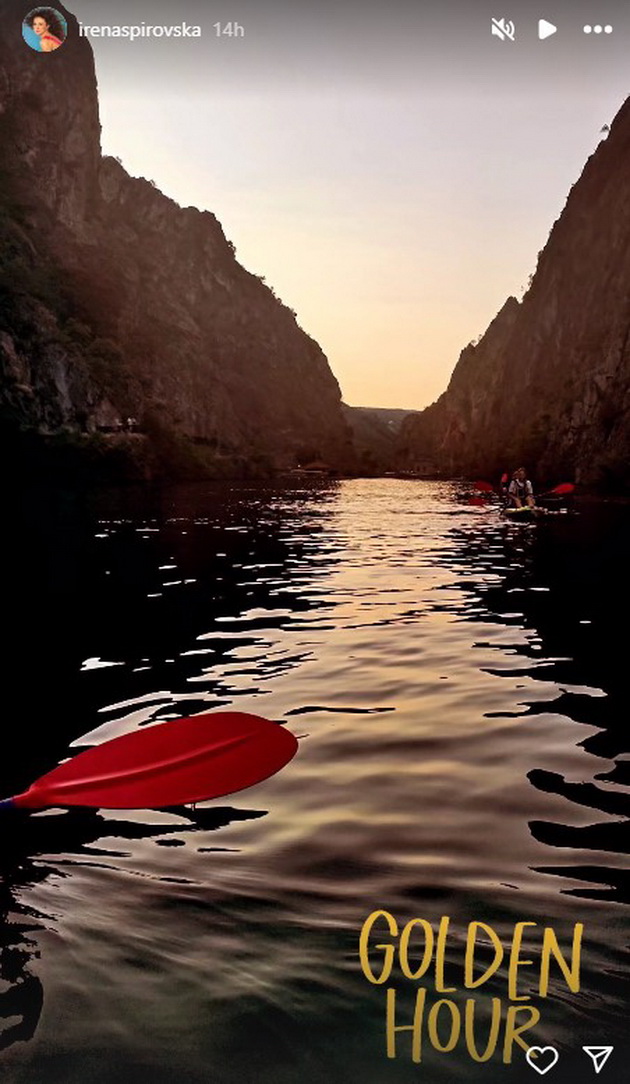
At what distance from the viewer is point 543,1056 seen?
2.61m

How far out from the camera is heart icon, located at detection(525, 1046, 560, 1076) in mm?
2500

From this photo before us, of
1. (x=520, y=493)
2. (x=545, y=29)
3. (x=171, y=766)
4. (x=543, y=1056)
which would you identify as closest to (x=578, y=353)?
(x=520, y=493)

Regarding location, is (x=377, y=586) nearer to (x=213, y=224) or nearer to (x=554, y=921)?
(x=554, y=921)

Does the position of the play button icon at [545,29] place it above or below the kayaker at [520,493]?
above

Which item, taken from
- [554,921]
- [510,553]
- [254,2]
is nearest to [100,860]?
[554,921]

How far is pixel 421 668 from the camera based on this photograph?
8.57 m

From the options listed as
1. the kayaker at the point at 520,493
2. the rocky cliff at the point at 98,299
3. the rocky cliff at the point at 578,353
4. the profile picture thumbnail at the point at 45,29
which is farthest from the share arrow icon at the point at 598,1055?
the rocky cliff at the point at 578,353

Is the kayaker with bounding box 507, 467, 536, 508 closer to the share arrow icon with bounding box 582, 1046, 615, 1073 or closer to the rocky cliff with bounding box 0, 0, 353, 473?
the rocky cliff with bounding box 0, 0, 353, 473

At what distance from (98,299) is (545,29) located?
97.0 m

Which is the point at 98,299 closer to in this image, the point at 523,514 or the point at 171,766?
the point at 523,514

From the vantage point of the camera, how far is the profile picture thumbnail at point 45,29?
685 cm

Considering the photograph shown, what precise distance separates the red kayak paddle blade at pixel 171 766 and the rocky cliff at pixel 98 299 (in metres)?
6.72

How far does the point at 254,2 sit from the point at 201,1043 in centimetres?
665

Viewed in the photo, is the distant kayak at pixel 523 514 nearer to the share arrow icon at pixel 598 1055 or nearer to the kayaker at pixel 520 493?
the kayaker at pixel 520 493
